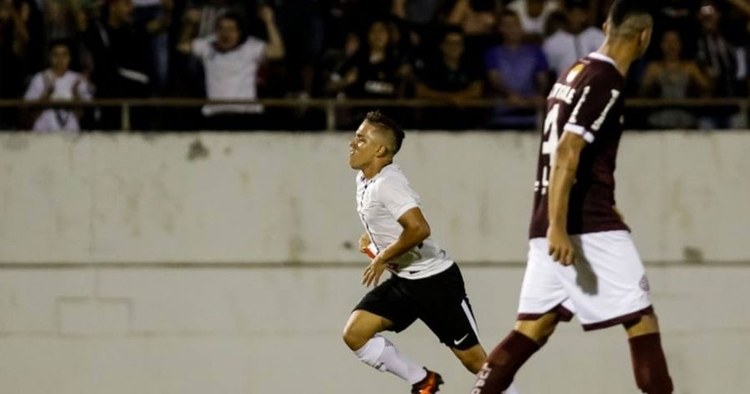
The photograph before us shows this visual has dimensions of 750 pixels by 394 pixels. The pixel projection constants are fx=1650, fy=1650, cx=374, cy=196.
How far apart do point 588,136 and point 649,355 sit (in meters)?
0.98

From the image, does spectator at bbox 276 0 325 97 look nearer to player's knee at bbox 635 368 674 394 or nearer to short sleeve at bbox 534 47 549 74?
short sleeve at bbox 534 47 549 74

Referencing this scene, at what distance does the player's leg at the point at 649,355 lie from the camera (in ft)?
23.1

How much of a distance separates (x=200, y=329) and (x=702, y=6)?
442 centimetres

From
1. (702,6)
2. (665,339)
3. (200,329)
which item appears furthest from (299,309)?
(702,6)

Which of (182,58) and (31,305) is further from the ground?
(182,58)

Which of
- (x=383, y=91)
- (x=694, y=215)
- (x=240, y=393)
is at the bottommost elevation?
(x=240, y=393)

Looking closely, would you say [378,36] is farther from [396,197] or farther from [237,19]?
[396,197]

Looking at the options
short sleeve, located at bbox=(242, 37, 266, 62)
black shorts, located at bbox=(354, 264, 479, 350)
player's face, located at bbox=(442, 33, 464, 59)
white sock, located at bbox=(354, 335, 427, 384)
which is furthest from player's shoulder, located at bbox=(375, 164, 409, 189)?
short sleeve, located at bbox=(242, 37, 266, 62)

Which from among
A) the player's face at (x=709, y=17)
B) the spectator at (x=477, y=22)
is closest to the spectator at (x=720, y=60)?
the player's face at (x=709, y=17)

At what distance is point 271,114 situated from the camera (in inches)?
456

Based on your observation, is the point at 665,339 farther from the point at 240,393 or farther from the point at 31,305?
the point at 31,305

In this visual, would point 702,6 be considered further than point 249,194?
Yes

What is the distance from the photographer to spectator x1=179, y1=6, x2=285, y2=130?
1144cm

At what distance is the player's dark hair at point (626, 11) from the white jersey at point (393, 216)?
5.42ft
